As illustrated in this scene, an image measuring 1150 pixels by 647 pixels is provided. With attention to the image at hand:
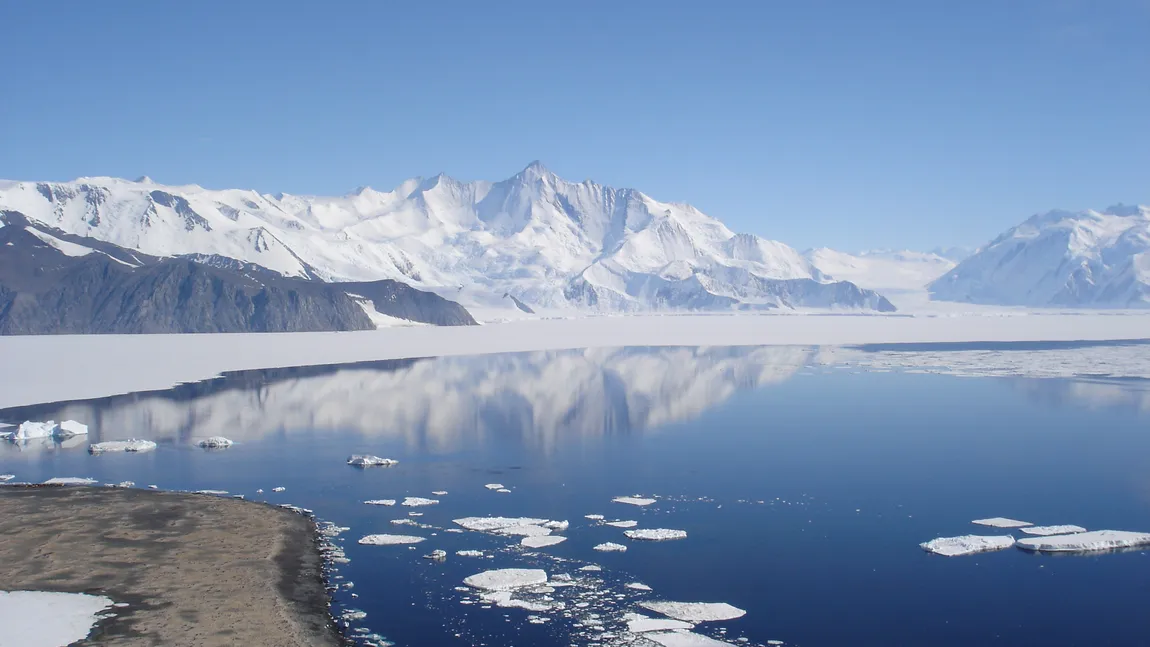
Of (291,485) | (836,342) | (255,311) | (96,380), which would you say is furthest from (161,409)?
(255,311)

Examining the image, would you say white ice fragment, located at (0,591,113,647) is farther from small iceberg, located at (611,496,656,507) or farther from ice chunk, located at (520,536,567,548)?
small iceberg, located at (611,496,656,507)

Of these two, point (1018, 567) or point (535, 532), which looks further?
point (535, 532)

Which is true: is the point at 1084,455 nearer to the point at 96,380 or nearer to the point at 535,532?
the point at 535,532

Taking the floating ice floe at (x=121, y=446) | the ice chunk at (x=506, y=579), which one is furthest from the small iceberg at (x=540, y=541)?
the floating ice floe at (x=121, y=446)

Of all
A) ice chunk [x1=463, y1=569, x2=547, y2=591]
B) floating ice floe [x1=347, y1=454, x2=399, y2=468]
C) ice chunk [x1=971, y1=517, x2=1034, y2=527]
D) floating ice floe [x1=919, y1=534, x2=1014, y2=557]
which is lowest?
floating ice floe [x1=919, y1=534, x2=1014, y2=557]

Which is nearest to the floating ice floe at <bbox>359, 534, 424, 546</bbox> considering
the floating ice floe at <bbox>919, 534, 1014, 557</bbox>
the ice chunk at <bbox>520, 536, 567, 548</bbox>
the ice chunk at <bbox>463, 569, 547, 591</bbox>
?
the ice chunk at <bbox>520, 536, 567, 548</bbox>
